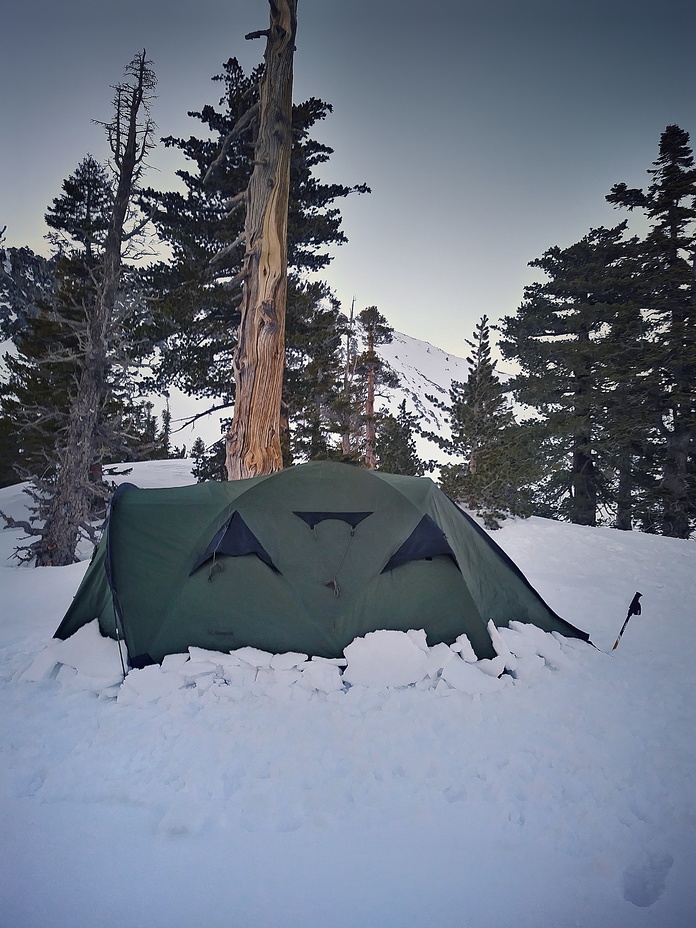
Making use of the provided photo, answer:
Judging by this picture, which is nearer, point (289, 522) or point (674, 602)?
point (289, 522)

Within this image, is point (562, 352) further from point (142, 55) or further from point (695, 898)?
point (695, 898)

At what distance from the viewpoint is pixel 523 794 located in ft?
7.29

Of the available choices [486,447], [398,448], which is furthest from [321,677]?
[398,448]

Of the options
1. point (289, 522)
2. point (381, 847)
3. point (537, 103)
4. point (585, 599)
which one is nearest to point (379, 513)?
point (289, 522)

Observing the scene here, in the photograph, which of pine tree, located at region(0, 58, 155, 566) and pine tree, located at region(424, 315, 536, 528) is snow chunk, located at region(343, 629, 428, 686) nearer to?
pine tree, located at region(0, 58, 155, 566)

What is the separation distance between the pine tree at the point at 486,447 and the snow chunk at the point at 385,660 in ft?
34.6

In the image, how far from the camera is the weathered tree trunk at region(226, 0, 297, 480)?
616 centimetres

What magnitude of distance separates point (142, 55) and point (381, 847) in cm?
1517

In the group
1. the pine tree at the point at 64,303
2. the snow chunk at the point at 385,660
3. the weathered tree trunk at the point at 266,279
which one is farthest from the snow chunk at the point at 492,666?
the pine tree at the point at 64,303

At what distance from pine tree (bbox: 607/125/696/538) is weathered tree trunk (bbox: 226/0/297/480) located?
1479 cm

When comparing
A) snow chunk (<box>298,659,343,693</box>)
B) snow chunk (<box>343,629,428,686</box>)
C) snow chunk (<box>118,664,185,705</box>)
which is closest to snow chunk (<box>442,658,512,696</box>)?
snow chunk (<box>343,629,428,686</box>)

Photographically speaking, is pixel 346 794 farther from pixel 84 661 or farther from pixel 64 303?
pixel 64 303

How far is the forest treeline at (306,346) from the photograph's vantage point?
33.7ft

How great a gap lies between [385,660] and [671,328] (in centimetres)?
1750
